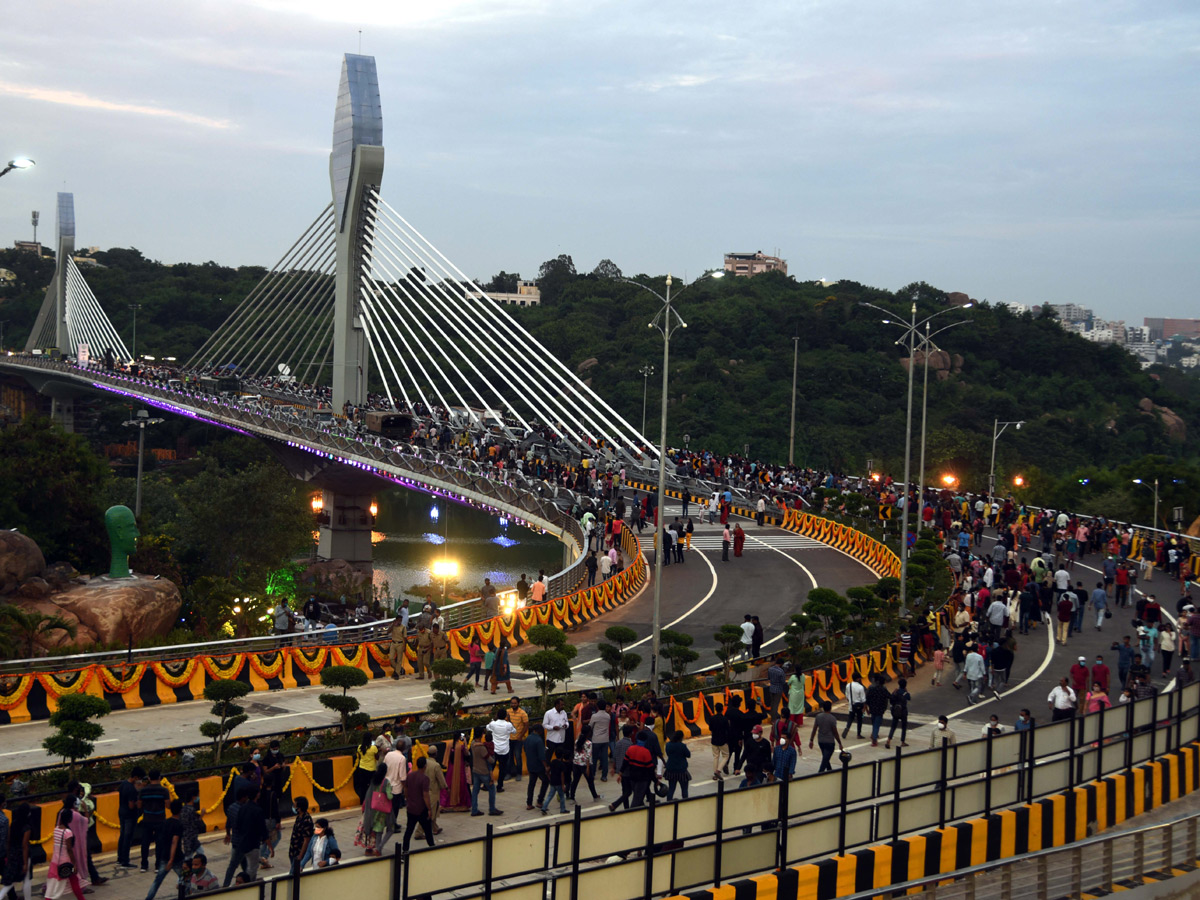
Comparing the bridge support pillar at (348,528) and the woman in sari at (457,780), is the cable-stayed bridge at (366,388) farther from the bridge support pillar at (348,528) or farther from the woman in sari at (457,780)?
the woman in sari at (457,780)

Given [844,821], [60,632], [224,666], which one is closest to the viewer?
[844,821]

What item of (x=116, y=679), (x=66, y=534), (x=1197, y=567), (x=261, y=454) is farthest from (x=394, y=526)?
(x=116, y=679)

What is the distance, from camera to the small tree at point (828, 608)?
28.0 metres

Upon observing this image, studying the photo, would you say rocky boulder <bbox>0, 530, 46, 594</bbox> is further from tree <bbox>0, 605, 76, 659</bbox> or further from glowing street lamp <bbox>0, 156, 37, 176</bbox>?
glowing street lamp <bbox>0, 156, 37, 176</bbox>

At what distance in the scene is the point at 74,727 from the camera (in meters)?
17.2

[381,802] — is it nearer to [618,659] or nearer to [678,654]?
[618,659]

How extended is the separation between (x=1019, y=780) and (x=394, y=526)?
255 feet

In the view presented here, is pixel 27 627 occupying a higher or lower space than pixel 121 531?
lower

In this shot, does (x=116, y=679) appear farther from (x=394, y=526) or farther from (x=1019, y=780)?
(x=394, y=526)

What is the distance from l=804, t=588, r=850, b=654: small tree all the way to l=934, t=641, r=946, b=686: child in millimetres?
2126

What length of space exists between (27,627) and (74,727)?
527 inches

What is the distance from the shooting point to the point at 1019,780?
15.6 metres

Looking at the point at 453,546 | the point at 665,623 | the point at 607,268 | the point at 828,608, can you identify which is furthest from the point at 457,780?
the point at 607,268

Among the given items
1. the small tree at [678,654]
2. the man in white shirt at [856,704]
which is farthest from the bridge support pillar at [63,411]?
the man in white shirt at [856,704]
